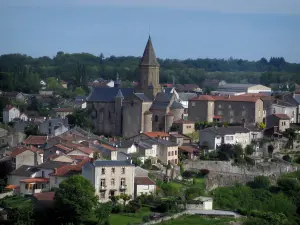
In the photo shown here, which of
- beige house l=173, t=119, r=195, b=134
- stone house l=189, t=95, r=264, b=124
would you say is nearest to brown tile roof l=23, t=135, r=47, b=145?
beige house l=173, t=119, r=195, b=134

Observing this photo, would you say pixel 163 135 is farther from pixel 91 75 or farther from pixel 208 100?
pixel 91 75

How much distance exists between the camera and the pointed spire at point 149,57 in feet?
155

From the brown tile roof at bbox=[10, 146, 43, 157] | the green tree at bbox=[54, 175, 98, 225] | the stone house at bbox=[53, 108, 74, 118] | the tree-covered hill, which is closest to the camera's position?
the green tree at bbox=[54, 175, 98, 225]

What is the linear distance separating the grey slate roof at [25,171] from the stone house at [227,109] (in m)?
15.0

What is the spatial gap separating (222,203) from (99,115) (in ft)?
45.8

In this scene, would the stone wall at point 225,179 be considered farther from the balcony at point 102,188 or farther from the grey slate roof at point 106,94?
the grey slate roof at point 106,94

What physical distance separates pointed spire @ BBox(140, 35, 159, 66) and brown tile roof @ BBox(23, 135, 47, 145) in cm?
829

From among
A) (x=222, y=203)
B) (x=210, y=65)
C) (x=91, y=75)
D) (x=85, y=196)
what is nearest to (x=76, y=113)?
(x=222, y=203)

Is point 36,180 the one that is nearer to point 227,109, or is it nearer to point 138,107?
point 138,107

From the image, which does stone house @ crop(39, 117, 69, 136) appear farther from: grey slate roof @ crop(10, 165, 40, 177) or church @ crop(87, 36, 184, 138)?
grey slate roof @ crop(10, 165, 40, 177)

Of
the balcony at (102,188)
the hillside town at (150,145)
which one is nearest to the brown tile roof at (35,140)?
the hillside town at (150,145)

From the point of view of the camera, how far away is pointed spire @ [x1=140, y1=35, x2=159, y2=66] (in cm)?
4713

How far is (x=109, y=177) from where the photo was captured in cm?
3241

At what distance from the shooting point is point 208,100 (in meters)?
47.8
